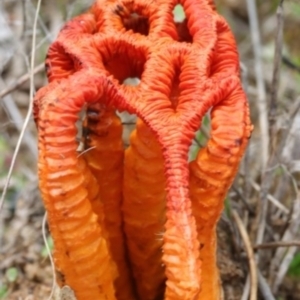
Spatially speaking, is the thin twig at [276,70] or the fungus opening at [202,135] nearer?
the thin twig at [276,70]

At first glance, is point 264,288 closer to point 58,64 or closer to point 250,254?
point 250,254

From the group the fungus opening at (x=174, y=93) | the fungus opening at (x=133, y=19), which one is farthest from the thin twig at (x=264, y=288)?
the fungus opening at (x=133, y=19)

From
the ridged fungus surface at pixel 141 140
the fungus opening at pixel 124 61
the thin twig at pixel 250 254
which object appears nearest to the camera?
the ridged fungus surface at pixel 141 140

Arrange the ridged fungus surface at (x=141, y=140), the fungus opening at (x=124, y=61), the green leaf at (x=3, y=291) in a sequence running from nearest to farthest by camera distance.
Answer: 1. the ridged fungus surface at (x=141, y=140)
2. the fungus opening at (x=124, y=61)
3. the green leaf at (x=3, y=291)

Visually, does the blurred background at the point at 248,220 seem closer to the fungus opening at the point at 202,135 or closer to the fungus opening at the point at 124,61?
the fungus opening at the point at 202,135

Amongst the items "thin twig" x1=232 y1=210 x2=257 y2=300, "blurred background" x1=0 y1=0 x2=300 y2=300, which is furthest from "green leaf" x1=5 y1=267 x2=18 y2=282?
"thin twig" x1=232 y1=210 x2=257 y2=300

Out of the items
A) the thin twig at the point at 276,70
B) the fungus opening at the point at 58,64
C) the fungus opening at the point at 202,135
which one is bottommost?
the fungus opening at the point at 202,135
